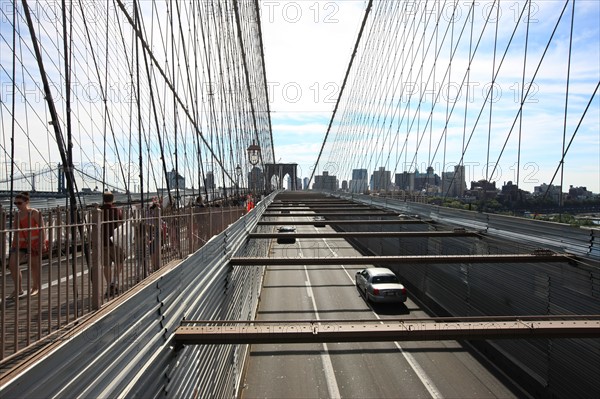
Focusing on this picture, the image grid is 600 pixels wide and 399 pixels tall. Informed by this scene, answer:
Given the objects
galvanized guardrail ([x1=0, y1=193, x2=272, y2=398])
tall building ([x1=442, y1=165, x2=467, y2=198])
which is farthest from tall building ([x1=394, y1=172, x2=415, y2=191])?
galvanized guardrail ([x1=0, y1=193, x2=272, y2=398])

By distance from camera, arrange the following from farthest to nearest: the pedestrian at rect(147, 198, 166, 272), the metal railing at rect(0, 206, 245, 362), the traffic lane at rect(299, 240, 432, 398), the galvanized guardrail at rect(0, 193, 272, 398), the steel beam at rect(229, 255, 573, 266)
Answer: the traffic lane at rect(299, 240, 432, 398)
the steel beam at rect(229, 255, 573, 266)
the pedestrian at rect(147, 198, 166, 272)
the metal railing at rect(0, 206, 245, 362)
the galvanized guardrail at rect(0, 193, 272, 398)

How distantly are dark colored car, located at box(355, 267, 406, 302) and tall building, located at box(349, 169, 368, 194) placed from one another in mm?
25107

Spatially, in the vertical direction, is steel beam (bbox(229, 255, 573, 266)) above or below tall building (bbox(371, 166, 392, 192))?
below

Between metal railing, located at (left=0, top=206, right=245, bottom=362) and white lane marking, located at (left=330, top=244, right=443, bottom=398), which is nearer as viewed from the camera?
metal railing, located at (left=0, top=206, right=245, bottom=362)

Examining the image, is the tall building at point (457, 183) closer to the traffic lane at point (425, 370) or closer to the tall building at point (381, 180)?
the traffic lane at point (425, 370)

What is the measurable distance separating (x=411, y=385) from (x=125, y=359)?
7.33m

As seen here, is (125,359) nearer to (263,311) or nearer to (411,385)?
(411,385)

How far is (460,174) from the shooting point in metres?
14.1

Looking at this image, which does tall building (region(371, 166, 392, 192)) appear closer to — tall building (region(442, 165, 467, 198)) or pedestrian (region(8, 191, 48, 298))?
tall building (region(442, 165, 467, 198))

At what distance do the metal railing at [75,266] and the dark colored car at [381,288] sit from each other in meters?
8.42

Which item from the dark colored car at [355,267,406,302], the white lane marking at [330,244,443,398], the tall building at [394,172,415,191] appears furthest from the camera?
the tall building at [394,172,415,191]

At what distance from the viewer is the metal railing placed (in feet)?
6.81

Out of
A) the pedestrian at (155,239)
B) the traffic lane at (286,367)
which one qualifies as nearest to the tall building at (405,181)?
the traffic lane at (286,367)

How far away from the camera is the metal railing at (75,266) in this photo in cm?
208
